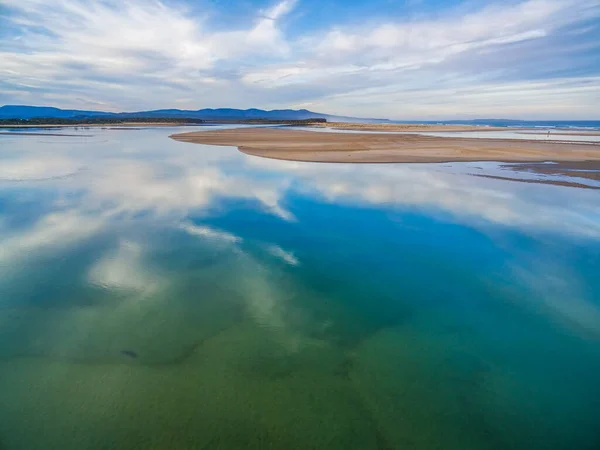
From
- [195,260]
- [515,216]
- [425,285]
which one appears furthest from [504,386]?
[515,216]

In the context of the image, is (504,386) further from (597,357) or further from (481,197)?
(481,197)

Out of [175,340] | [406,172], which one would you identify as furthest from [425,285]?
[406,172]

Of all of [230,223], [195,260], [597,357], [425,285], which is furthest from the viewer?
[230,223]

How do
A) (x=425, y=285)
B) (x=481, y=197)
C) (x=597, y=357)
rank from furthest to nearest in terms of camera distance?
1. (x=481, y=197)
2. (x=425, y=285)
3. (x=597, y=357)

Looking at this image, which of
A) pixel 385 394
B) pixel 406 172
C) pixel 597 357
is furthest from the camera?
pixel 406 172

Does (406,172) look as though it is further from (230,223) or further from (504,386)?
(504,386)

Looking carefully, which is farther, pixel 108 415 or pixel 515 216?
pixel 515 216
